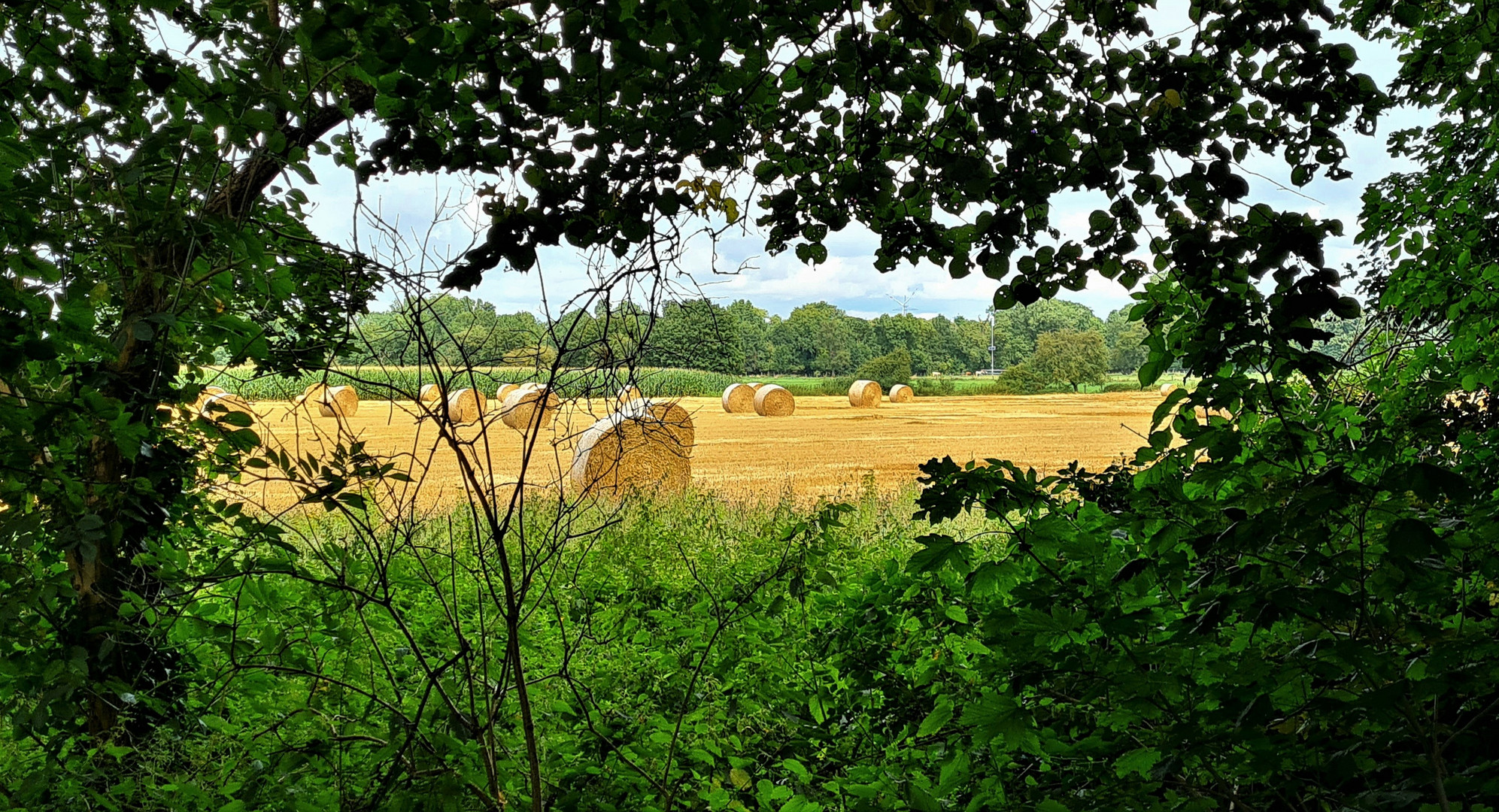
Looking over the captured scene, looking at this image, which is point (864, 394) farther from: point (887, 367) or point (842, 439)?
point (842, 439)

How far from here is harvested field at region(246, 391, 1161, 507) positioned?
10551 millimetres

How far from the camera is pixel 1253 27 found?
1.28m

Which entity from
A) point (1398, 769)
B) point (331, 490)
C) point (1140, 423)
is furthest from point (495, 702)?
point (1140, 423)

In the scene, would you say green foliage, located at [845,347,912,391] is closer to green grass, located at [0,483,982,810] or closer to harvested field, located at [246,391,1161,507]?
harvested field, located at [246,391,1161,507]

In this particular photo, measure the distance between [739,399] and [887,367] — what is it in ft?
14.2

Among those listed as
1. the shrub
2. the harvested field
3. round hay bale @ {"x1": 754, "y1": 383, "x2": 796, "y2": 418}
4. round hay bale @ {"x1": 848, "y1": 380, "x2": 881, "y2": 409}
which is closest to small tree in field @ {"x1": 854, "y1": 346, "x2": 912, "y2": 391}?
round hay bale @ {"x1": 848, "y1": 380, "x2": 881, "y2": 409}

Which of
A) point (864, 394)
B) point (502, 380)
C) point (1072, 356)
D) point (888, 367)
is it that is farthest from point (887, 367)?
point (502, 380)

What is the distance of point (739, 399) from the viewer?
16.5 meters

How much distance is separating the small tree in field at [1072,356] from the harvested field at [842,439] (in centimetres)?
86

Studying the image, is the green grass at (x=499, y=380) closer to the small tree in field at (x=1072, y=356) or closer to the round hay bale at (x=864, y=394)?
the round hay bale at (x=864, y=394)

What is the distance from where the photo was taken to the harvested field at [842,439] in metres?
10.6

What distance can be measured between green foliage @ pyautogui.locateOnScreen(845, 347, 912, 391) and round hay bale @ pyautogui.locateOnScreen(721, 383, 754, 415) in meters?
3.25

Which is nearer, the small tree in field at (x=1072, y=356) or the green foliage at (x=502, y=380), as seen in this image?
the green foliage at (x=502, y=380)

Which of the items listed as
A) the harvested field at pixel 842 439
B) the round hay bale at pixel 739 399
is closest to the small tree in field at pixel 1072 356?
the harvested field at pixel 842 439
